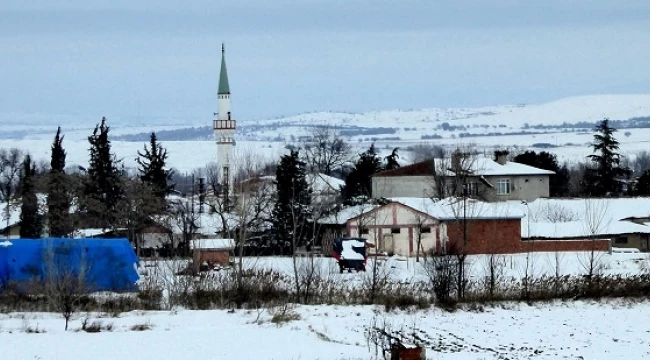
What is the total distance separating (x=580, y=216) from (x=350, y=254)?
18.8m

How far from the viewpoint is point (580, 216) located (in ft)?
184

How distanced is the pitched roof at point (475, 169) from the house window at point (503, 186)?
442mm

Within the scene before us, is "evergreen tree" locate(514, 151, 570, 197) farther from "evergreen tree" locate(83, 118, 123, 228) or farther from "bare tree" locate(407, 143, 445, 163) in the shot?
"evergreen tree" locate(83, 118, 123, 228)

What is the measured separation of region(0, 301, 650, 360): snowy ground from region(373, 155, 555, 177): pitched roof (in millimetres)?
33818

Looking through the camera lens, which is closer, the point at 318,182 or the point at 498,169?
the point at 498,169

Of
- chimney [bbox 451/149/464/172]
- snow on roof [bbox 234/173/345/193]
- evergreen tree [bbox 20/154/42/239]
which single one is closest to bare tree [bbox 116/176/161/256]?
evergreen tree [bbox 20/154/42/239]

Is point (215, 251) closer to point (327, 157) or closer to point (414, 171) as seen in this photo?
point (414, 171)

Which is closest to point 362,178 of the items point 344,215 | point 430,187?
point 430,187

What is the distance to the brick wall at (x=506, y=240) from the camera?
4669 cm

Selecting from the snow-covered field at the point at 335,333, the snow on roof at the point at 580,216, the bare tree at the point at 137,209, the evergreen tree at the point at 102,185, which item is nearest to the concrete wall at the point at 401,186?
the snow on roof at the point at 580,216

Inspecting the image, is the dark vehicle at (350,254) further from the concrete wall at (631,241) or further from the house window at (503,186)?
the house window at (503,186)

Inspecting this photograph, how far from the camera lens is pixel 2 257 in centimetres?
3378

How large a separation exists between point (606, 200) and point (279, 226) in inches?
644

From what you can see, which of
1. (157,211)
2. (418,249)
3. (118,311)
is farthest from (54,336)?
(157,211)
